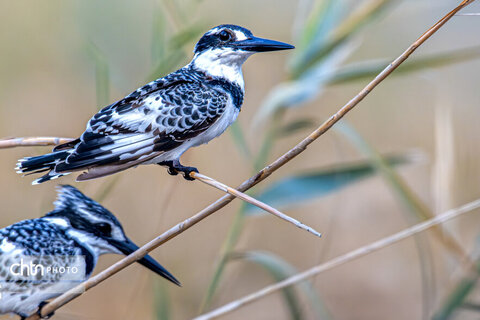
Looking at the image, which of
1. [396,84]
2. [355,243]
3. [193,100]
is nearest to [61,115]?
[193,100]

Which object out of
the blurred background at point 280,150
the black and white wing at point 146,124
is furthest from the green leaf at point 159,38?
the black and white wing at point 146,124

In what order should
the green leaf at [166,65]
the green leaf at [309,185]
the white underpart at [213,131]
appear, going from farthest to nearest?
the green leaf at [309,185] < the green leaf at [166,65] < the white underpart at [213,131]

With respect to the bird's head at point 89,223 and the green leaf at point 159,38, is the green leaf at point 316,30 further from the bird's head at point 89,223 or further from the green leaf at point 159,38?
the bird's head at point 89,223

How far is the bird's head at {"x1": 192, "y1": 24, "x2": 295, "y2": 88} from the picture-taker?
50.6 inches

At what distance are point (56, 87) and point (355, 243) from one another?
7.26ft

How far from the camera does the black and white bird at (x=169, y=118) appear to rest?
101 centimetres

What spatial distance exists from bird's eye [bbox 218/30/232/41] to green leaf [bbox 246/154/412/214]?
0.58m

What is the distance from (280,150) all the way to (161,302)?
2.05m

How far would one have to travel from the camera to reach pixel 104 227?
4.99 feet

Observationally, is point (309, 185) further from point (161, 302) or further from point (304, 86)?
point (161, 302)

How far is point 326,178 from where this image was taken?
1.85 meters

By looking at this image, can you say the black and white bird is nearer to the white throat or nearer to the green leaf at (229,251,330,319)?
the white throat

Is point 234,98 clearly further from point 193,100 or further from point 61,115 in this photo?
point 61,115

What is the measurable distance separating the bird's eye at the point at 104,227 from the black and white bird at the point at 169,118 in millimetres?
362
